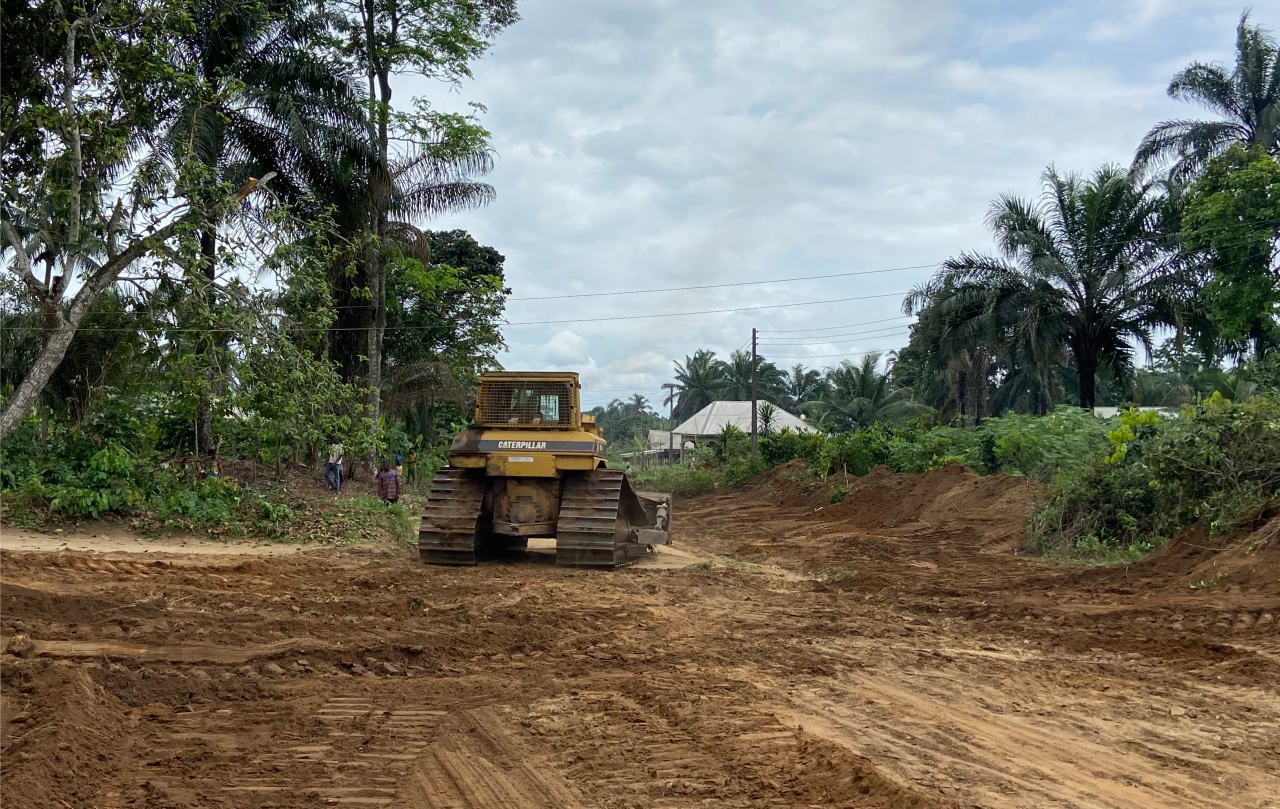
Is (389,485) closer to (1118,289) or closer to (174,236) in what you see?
(174,236)

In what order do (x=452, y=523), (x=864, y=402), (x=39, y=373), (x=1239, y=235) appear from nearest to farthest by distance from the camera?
(x=452, y=523) < (x=39, y=373) < (x=1239, y=235) < (x=864, y=402)

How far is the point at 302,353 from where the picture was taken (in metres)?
14.6

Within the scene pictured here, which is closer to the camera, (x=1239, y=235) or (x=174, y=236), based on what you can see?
(x=174, y=236)

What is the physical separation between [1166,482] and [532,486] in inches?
322

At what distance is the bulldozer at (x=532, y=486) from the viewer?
12.1m

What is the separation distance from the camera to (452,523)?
486 inches

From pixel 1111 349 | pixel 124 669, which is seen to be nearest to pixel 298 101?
pixel 124 669

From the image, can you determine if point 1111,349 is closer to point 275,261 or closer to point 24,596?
point 275,261

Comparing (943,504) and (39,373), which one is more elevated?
(39,373)

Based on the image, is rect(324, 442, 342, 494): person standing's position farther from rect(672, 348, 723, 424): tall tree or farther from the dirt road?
rect(672, 348, 723, 424): tall tree

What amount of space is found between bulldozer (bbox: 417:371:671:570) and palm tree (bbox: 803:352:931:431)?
3382 centimetres

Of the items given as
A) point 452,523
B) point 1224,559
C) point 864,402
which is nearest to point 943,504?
point 1224,559

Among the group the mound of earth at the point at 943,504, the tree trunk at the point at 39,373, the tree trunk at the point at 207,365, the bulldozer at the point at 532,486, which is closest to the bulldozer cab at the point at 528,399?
the bulldozer at the point at 532,486

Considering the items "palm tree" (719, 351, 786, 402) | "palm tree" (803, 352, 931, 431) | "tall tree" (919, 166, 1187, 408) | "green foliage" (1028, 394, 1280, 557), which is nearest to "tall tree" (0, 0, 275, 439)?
"green foliage" (1028, 394, 1280, 557)
